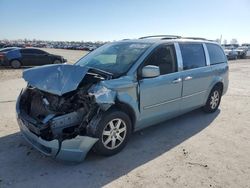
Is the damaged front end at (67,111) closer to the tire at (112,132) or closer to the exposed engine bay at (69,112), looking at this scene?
the exposed engine bay at (69,112)

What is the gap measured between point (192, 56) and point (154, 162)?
2.64 m

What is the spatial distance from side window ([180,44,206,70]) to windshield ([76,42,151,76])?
96 cm

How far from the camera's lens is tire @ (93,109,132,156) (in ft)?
12.4

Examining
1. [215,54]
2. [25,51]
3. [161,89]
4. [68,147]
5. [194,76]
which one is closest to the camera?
[68,147]

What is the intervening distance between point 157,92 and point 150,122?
568mm

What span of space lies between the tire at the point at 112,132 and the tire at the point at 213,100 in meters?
2.95

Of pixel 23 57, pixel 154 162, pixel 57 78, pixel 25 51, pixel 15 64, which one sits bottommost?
pixel 15 64

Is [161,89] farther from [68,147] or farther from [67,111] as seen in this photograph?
[68,147]

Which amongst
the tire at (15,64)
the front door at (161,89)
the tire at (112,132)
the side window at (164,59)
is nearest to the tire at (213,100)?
the front door at (161,89)

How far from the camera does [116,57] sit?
484 centimetres

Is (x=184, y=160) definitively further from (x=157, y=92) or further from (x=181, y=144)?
(x=157, y=92)

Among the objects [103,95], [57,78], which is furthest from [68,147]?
[57,78]

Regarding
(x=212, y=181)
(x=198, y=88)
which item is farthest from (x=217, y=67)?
(x=212, y=181)

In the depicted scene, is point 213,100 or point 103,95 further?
point 213,100
